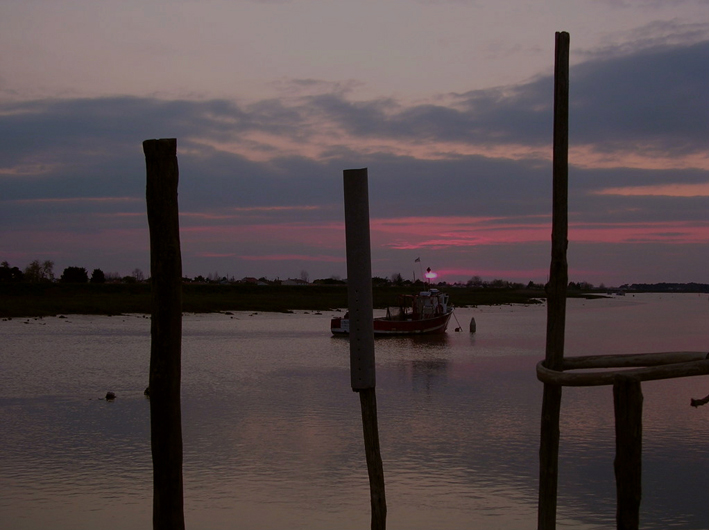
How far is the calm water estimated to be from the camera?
11664 mm

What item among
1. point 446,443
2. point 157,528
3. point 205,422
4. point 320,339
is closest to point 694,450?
point 446,443

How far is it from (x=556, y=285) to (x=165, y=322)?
3240mm

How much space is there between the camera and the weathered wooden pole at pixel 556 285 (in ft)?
21.5

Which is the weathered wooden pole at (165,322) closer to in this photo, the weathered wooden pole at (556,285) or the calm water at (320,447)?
the weathered wooden pole at (556,285)

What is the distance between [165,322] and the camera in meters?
6.66

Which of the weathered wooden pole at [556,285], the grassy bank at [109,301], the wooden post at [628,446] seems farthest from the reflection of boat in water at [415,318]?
the wooden post at [628,446]

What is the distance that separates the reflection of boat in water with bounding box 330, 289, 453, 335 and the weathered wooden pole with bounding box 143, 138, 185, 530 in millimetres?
41228

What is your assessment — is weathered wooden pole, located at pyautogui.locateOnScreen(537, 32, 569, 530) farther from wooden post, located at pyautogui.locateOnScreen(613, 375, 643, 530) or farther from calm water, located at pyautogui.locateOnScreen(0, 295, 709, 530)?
calm water, located at pyautogui.locateOnScreen(0, 295, 709, 530)

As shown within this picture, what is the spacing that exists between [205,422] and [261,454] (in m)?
3.77

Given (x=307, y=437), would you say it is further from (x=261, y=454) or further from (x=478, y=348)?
(x=478, y=348)

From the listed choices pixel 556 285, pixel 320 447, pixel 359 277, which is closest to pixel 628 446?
pixel 556 285

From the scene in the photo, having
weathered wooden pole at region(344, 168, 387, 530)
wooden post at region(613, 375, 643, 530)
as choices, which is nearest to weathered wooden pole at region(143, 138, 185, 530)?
weathered wooden pole at region(344, 168, 387, 530)

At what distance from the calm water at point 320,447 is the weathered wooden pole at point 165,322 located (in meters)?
4.50

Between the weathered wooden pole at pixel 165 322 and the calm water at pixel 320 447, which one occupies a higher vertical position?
the weathered wooden pole at pixel 165 322
